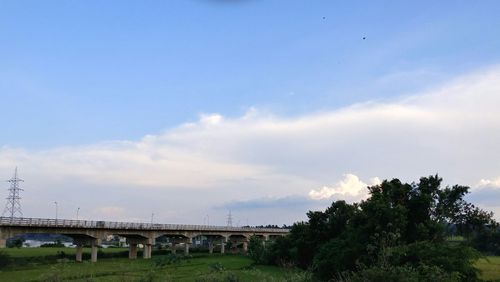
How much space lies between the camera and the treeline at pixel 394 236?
111 feet

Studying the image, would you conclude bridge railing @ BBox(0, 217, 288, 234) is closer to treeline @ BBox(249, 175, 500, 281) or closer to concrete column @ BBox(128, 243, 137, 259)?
concrete column @ BBox(128, 243, 137, 259)

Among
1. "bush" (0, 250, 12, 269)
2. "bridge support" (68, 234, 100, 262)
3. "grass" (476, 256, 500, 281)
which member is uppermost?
"bridge support" (68, 234, 100, 262)

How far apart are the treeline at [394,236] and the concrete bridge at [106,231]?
103ft

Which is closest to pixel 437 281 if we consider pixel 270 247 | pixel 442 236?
pixel 442 236

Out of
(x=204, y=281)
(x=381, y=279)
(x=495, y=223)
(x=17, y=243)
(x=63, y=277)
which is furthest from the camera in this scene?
(x=17, y=243)

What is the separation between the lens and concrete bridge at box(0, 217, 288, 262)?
75625 mm

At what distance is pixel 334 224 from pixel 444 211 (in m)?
18.5

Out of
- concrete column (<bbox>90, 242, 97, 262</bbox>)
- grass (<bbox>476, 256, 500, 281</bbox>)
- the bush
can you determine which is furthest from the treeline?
the bush

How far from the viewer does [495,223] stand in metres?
73.1

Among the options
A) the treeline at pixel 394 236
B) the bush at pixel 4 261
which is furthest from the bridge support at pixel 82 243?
the treeline at pixel 394 236

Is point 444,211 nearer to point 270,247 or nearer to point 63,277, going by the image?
point 270,247

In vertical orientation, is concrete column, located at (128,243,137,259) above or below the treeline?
below

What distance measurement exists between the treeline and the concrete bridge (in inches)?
1234

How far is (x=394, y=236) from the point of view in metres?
31.8
